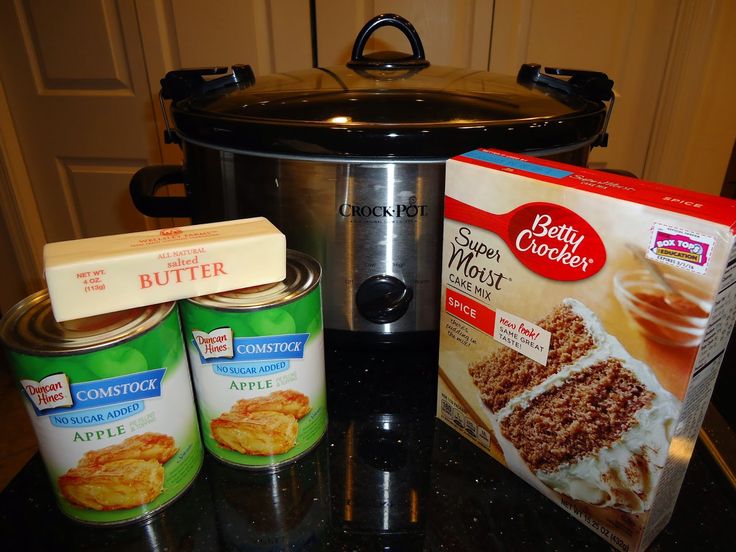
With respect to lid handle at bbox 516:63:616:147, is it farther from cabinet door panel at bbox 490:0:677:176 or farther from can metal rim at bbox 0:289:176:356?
cabinet door panel at bbox 490:0:677:176

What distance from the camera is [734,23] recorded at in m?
1.33

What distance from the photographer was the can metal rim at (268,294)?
0.40m

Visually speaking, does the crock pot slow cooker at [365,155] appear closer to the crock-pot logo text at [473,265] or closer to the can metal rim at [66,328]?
the crock-pot logo text at [473,265]

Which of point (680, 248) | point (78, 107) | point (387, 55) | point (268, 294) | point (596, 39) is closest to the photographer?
point (680, 248)

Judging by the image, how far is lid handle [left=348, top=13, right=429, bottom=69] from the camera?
0.64 meters

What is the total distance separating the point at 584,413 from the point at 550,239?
0.43ft

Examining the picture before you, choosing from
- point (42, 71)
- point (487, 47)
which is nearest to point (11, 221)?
point (42, 71)

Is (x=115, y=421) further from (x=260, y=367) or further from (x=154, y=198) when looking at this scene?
(x=154, y=198)

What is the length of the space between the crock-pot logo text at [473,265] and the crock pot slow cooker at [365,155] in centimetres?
7

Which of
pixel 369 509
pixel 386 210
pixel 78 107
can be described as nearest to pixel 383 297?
pixel 386 210

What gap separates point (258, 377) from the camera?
1.38 ft

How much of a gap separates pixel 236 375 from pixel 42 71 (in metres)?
1.65

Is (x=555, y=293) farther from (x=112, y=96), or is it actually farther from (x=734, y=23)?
(x=112, y=96)

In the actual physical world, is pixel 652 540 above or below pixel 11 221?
above
